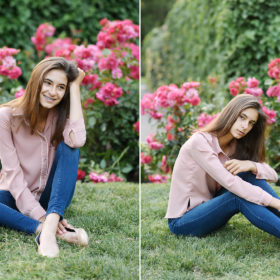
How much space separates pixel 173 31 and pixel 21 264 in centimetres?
865

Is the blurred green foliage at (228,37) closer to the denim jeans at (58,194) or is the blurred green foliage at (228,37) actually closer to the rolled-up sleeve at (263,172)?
the rolled-up sleeve at (263,172)

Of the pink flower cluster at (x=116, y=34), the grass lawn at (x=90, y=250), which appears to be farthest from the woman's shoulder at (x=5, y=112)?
the pink flower cluster at (x=116, y=34)

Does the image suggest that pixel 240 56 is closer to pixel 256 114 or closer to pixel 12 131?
pixel 256 114

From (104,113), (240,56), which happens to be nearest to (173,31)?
(240,56)

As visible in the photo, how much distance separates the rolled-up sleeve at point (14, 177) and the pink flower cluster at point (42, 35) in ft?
9.70

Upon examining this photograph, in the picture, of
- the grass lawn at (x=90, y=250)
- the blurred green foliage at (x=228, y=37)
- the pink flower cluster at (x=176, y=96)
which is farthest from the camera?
the blurred green foliage at (x=228, y=37)

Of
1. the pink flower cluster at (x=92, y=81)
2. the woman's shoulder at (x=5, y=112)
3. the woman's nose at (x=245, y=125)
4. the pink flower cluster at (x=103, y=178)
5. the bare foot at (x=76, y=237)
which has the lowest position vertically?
the pink flower cluster at (x=103, y=178)

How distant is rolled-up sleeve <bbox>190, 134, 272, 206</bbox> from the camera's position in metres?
2.42

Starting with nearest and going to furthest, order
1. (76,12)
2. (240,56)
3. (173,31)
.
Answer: (240,56) → (76,12) → (173,31)

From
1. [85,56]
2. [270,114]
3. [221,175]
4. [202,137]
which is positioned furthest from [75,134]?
[270,114]

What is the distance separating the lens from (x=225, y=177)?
2484 millimetres

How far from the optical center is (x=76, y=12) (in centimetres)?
668

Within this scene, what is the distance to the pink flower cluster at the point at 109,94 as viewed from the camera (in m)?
3.91

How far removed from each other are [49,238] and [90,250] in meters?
0.22
